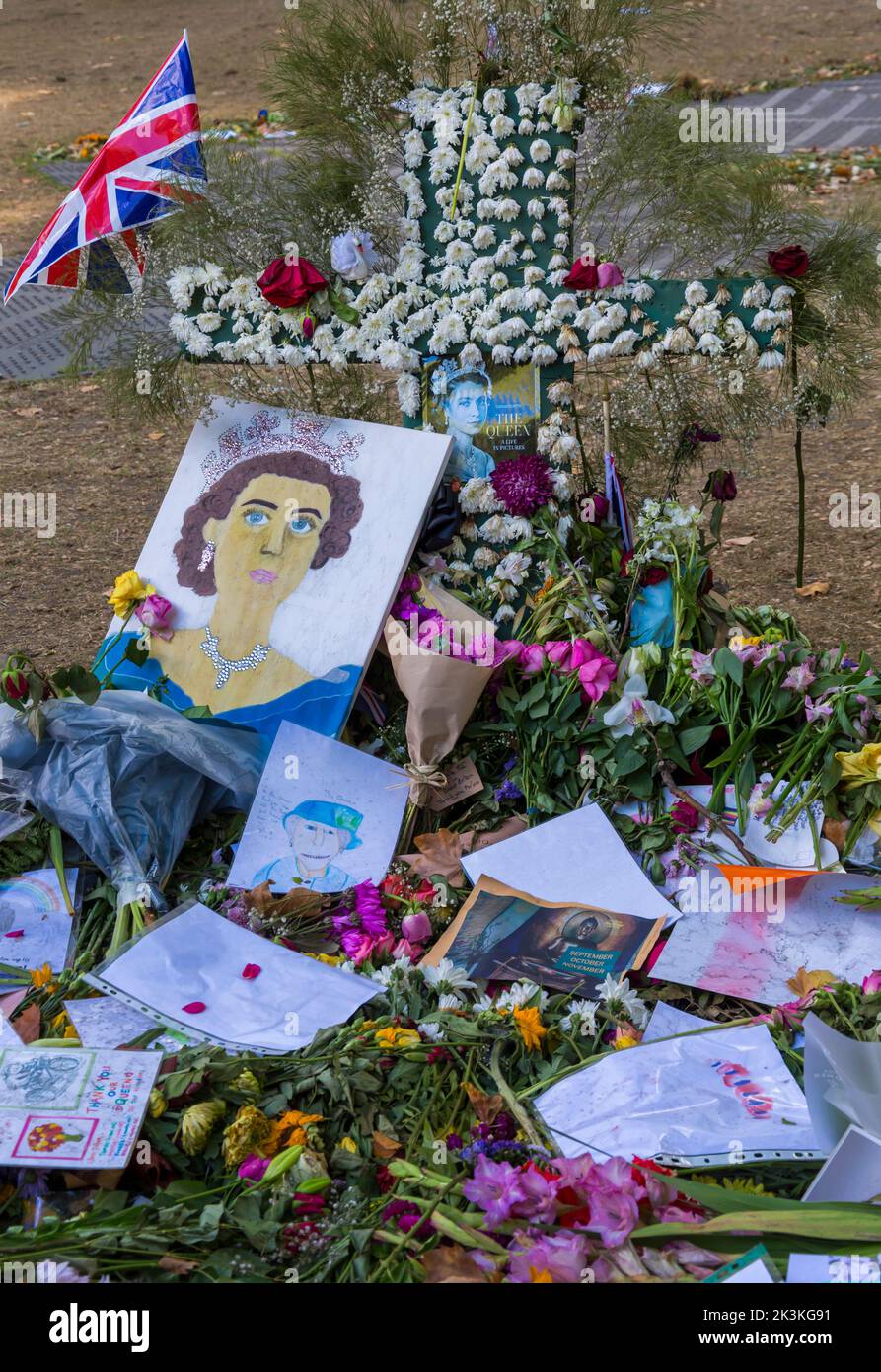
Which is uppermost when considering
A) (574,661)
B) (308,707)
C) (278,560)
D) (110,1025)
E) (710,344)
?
(710,344)

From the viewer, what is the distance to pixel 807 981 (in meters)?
2.69

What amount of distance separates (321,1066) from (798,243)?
262 cm

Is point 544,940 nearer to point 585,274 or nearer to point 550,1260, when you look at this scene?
point 550,1260

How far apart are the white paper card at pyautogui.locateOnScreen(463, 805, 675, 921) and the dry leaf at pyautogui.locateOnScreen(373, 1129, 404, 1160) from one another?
0.81m

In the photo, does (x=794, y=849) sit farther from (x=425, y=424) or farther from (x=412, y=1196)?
(x=425, y=424)

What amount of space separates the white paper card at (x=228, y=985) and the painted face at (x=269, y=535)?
40.0 inches

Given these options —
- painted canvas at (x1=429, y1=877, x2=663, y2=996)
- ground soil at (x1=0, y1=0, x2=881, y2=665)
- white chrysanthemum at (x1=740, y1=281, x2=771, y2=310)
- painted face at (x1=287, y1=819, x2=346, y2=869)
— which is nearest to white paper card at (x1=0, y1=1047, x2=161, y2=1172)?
painted canvas at (x1=429, y1=877, x2=663, y2=996)

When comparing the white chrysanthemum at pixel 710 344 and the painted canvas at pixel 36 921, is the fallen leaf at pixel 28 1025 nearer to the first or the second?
the painted canvas at pixel 36 921

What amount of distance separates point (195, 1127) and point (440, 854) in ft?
3.46

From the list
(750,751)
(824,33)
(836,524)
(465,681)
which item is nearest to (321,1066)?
(465,681)

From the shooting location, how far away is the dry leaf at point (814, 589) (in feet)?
15.3

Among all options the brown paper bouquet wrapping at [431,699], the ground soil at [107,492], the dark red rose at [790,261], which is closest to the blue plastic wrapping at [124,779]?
the brown paper bouquet wrapping at [431,699]

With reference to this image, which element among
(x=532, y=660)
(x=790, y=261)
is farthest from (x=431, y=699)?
(x=790, y=261)

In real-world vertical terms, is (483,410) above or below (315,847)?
above
